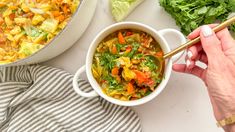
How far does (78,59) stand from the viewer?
1.40m

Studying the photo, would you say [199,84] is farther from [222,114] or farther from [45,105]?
[45,105]

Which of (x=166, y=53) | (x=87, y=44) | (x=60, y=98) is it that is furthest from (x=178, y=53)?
(x=60, y=98)

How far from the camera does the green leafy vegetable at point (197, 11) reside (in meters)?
1.28

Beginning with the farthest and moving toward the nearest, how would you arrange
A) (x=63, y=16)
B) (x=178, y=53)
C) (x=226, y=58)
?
(x=63, y=16) → (x=178, y=53) → (x=226, y=58)

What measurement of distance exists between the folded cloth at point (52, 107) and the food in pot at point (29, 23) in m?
0.08

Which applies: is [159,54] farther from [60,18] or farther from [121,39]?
[60,18]

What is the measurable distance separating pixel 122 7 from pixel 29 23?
31 cm

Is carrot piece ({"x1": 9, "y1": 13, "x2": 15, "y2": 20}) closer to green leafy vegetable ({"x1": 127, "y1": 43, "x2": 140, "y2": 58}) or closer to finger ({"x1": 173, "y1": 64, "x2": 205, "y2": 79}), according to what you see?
green leafy vegetable ({"x1": 127, "y1": 43, "x2": 140, "y2": 58})

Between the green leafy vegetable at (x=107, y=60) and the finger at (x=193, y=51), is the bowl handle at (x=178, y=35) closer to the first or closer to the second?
the finger at (x=193, y=51)

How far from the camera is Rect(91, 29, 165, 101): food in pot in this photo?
1.24m

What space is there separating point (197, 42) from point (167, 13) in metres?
0.25

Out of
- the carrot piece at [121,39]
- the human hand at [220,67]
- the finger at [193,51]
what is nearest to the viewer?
the human hand at [220,67]

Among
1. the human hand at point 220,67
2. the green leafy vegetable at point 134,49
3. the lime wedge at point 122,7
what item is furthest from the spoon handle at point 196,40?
the lime wedge at point 122,7

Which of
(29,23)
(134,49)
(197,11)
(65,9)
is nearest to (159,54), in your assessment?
(134,49)
